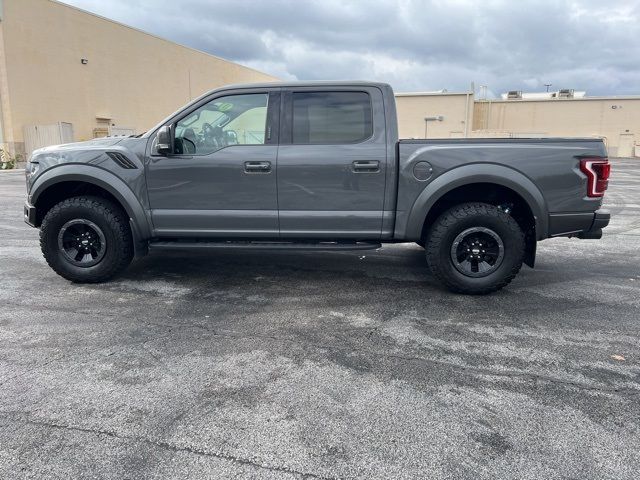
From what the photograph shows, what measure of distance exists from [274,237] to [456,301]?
1.93 m

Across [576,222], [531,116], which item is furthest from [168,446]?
[531,116]

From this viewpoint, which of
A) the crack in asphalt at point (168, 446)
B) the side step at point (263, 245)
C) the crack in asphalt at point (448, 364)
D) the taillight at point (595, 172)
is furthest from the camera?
the side step at point (263, 245)

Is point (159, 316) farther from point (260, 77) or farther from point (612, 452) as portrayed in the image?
point (260, 77)

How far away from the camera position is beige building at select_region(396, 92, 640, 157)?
41125 mm

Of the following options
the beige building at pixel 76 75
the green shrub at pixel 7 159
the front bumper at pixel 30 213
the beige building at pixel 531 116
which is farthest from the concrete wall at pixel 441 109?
the front bumper at pixel 30 213

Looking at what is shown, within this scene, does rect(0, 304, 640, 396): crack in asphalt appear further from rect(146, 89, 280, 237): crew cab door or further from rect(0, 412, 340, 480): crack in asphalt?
rect(146, 89, 280, 237): crew cab door

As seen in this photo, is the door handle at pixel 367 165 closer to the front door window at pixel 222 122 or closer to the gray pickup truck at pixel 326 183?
the gray pickup truck at pixel 326 183

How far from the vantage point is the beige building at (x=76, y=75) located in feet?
75.3

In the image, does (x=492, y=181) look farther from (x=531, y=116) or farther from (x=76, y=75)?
(x=531, y=116)

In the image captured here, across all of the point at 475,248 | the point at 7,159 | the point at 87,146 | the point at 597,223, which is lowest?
the point at 475,248

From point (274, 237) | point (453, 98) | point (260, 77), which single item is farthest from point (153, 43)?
point (274, 237)

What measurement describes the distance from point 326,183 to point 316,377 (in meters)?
2.11

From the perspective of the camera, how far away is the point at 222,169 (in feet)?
15.6

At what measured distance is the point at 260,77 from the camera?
4634 cm
